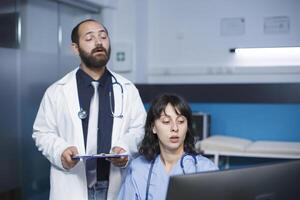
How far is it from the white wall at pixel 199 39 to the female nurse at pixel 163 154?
248 cm

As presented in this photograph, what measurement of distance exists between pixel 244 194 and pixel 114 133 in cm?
99

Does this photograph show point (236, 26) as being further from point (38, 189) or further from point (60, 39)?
point (38, 189)

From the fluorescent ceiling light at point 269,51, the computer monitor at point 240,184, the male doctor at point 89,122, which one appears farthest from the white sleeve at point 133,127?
the fluorescent ceiling light at point 269,51

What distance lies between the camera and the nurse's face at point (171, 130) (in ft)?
5.07

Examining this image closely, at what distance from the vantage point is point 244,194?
0.97 metres

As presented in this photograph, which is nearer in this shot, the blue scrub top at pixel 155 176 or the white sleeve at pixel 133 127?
the blue scrub top at pixel 155 176

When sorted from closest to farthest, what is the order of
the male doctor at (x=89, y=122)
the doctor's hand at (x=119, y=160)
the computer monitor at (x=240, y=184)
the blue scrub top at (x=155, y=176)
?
1. the computer monitor at (x=240, y=184)
2. the blue scrub top at (x=155, y=176)
3. the doctor's hand at (x=119, y=160)
4. the male doctor at (x=89, y=122)

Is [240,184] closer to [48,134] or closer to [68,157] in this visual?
[68,157]

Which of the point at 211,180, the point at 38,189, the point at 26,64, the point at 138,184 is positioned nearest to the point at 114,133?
the point at 138,184

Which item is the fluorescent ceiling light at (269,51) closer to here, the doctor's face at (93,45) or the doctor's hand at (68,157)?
the doctor's face at (93,45)

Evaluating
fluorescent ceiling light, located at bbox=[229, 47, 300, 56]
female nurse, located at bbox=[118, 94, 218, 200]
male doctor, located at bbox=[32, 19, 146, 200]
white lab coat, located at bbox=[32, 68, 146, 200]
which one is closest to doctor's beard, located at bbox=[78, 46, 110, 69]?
male doctor, located at bbox=[32, 19, 146, 200]

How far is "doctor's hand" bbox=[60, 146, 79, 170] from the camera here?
1634mm

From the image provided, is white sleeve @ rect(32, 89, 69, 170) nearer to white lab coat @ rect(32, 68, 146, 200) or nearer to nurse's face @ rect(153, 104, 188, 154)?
white lab coat @ rect(32, 68, 146, 200)

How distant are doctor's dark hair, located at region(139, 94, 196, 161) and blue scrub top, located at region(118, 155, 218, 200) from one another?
7 cm
